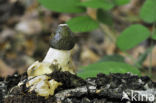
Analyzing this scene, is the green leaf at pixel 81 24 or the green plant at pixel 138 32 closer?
the green leaf at pixel 81 24

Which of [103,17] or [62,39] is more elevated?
[103,17]

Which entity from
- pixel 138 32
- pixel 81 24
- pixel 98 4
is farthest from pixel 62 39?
pixel 138 32

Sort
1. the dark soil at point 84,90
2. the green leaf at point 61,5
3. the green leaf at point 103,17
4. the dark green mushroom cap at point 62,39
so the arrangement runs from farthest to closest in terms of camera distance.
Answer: the green leaf at point 103,17, the green leaf at point 61,5, the dark green mushroom cap at point 62,39, the dark soil at point 84,90

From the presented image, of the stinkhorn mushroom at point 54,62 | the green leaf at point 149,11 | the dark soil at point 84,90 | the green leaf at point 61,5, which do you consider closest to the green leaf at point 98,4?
the green leaf at point 61,5

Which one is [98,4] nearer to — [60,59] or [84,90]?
[60,59]

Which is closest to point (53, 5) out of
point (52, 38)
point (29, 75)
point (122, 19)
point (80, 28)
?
point (80, 28)

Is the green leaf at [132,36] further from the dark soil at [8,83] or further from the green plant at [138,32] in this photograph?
the dark soil at [8,83]
